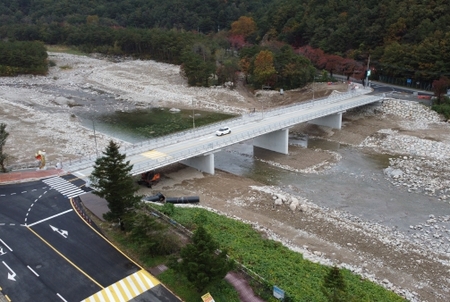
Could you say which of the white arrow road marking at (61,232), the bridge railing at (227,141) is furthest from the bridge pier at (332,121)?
the white arrow road marking at (61,232)

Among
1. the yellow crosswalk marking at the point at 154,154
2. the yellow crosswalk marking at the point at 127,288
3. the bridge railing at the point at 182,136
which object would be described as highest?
the bridge railing at the point at 182,136

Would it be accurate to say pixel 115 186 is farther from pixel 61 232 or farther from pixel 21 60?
pixel 21 60

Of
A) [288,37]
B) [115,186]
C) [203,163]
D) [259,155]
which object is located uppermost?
[288,37]

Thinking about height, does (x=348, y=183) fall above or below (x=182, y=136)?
below

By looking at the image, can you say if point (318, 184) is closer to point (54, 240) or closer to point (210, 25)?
point (54, 240)

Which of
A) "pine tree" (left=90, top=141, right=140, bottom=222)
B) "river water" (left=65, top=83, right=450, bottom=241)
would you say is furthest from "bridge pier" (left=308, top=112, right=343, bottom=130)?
"pine tree" (left=90, top=141, right=140, bottom=222)

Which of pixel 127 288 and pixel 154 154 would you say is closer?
pixel 127 288

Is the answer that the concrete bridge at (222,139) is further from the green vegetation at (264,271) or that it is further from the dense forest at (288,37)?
the dense forest at (288,37)

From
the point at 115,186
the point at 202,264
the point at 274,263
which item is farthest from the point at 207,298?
the point at 115,186
